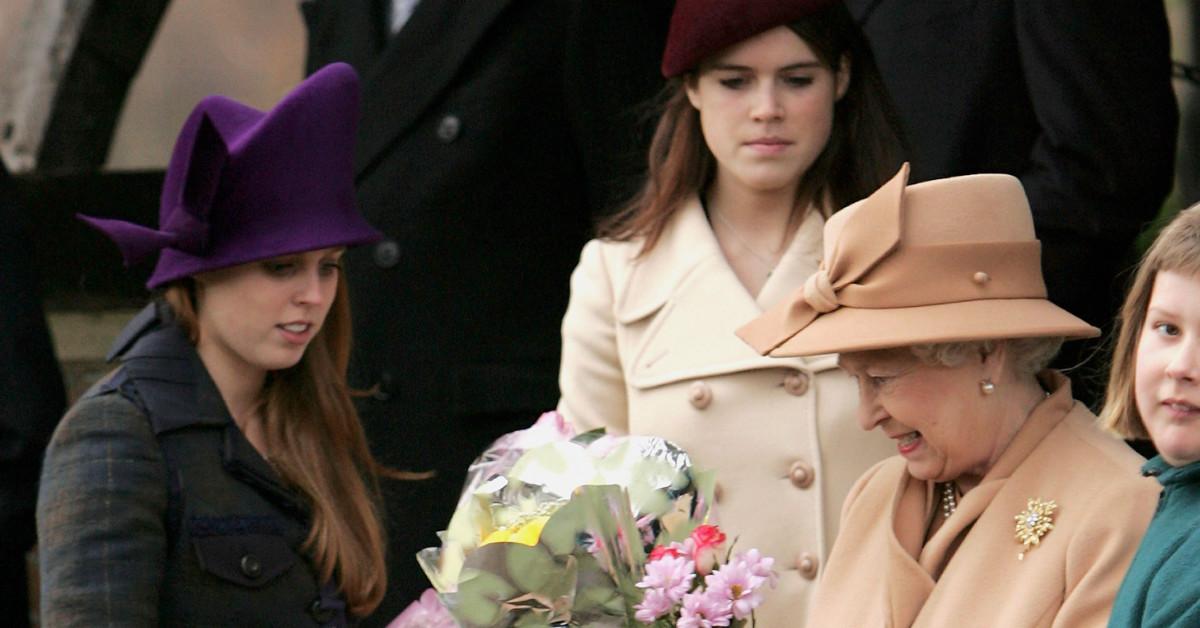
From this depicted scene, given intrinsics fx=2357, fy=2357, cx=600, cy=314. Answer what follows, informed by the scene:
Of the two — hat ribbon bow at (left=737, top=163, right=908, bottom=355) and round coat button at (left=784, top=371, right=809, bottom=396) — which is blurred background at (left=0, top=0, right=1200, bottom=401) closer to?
round coat button at (left=784, top=371, right=809, bottom=396)

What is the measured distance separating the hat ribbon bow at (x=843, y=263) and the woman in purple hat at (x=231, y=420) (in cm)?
93

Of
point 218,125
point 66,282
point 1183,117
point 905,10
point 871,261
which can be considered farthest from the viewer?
point 66,282

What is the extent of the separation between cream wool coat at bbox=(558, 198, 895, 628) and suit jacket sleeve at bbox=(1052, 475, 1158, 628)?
2.79ft

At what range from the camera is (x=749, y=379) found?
4035mm

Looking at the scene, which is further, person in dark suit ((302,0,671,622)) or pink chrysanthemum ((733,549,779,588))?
person in dark suit ((302,0,671,622))

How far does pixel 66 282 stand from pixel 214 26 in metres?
1.02

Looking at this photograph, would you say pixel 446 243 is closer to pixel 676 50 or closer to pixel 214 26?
pixel 676 50

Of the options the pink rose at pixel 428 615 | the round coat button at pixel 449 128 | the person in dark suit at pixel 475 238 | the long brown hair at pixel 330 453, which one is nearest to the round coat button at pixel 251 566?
the long brown hair at pixel 330 453

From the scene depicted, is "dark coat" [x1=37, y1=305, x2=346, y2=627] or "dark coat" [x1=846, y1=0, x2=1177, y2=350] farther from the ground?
"dark coat" [x1=846, y1=0, x2=1177, y2=350]

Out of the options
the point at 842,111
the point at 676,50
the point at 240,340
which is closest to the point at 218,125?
the point at 240,340

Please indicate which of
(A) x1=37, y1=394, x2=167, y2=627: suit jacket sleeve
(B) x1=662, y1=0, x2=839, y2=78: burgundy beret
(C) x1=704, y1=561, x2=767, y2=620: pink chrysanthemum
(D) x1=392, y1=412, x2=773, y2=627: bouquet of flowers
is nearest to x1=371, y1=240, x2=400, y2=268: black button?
(B) x1=662, y1=0, x2=839, y2=78: burgundy beret

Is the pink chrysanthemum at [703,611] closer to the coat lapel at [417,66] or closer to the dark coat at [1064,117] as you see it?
the dark coat at [1064,117]

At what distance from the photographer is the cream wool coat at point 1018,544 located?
3127 millimetres

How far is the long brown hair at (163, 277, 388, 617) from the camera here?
13.5 feet
